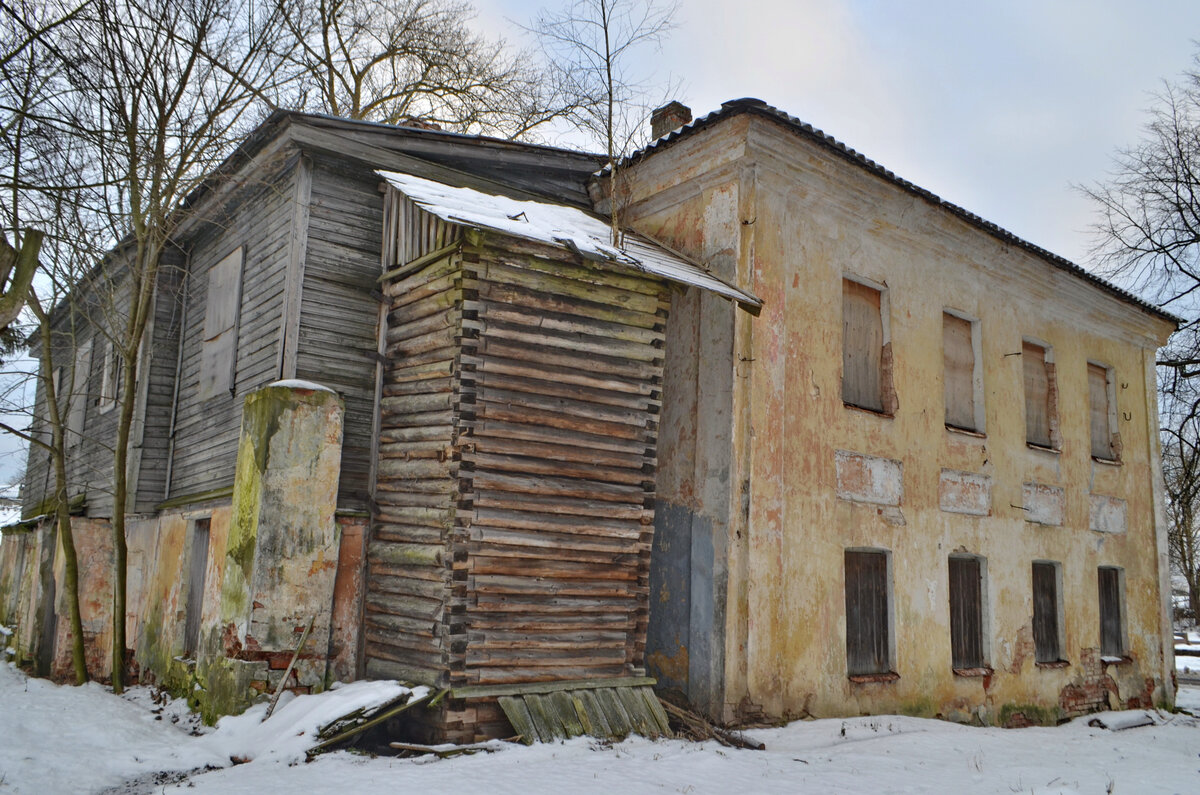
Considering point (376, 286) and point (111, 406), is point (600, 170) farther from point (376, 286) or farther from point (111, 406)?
point (111, 406)

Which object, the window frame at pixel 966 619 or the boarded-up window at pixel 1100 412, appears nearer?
the window frame at pixel 966 619

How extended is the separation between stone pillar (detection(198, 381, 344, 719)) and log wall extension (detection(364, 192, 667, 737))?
68 centimetres

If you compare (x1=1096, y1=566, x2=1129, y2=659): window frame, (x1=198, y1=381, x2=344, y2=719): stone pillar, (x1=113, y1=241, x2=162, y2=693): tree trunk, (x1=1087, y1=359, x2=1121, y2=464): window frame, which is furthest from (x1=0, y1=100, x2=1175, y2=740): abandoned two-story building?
(x1=1087, y1=359, x2=1121, y2=464): window frame

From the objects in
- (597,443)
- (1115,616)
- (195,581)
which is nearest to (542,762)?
(597,443)

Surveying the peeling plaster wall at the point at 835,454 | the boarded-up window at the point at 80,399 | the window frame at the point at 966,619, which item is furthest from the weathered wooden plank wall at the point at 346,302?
the boarded-up window at the point at 80,399

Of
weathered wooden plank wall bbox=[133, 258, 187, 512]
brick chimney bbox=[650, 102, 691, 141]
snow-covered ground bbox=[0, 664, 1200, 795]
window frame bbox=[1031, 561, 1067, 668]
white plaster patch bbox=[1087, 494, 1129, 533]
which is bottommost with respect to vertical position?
snow-covered ground bbox=[0, 664, 1200, 795]

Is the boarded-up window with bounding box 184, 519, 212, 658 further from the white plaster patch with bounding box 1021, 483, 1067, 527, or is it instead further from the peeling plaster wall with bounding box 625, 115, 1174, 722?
the white plaster patch with bounding box 1021, 483, 1067, 527

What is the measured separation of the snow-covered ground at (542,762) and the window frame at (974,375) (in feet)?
13.6

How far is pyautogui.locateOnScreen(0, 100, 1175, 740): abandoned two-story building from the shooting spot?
333 inches

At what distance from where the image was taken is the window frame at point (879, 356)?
1114cm

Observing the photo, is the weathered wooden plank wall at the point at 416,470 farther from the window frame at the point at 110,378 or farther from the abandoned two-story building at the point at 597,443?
the window frame at the point at 110,378

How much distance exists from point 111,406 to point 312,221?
6257 mm

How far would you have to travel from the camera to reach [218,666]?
834cm

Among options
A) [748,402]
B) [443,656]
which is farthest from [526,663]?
[748,402]
